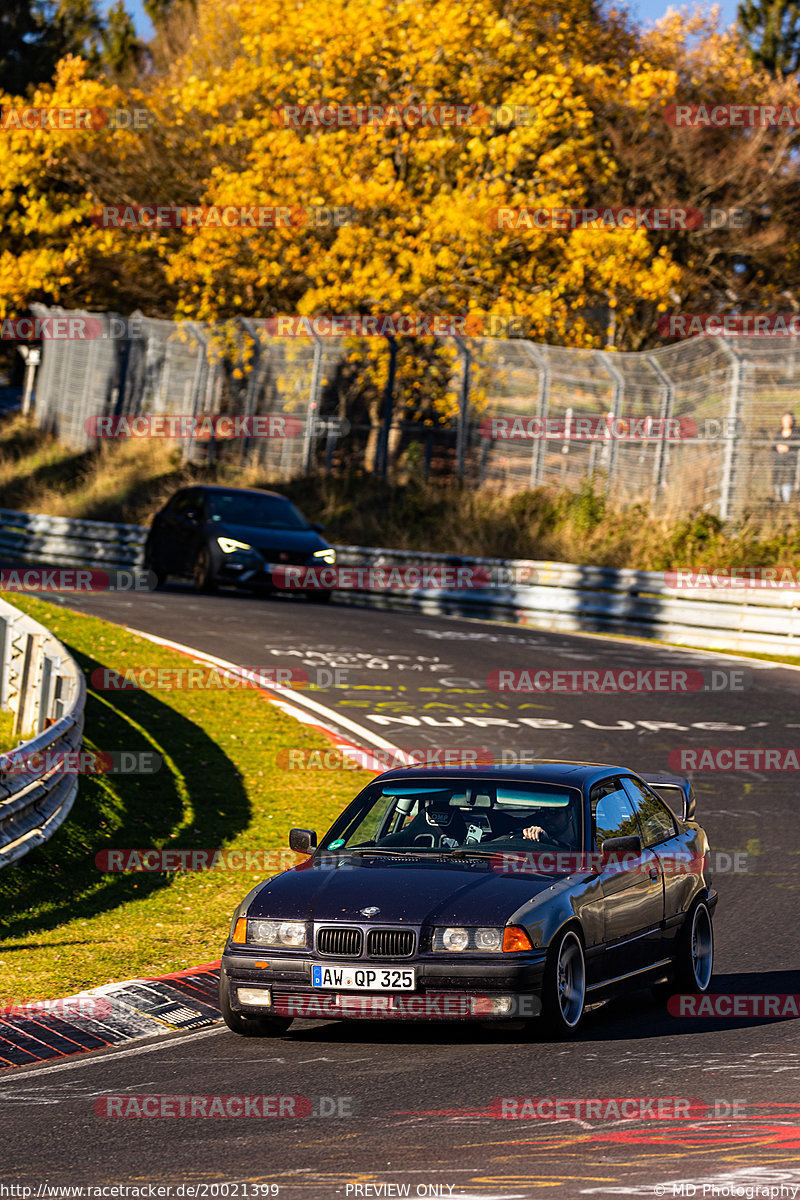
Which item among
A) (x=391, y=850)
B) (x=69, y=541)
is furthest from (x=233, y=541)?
(x=391, y=850)

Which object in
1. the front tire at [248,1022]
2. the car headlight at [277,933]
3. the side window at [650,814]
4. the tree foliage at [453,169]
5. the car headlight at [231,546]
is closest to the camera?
the car headlight at [277,933]

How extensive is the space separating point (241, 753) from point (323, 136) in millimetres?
24796

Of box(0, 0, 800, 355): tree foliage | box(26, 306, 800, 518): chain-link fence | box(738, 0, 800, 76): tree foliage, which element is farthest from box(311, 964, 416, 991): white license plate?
box(738, 0, 800, 76): tree foliage

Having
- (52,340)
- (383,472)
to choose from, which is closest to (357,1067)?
(383,472)

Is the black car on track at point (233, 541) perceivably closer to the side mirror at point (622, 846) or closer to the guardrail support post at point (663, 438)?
the guardrail support post at point (663, 438)

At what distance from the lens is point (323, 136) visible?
37.7m

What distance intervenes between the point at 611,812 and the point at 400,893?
158 cm

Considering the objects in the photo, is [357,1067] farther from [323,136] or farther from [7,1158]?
[323,136]

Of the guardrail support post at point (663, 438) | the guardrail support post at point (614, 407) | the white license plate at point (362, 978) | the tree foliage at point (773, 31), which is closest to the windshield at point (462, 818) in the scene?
the white license plate at point (362, 978)

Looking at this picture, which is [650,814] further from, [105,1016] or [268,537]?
[268,537]

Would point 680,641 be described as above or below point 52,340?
below

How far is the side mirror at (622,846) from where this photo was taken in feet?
26.4

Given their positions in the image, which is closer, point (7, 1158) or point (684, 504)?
point (7, 1158)

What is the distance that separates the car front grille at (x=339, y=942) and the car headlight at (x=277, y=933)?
10 cm
